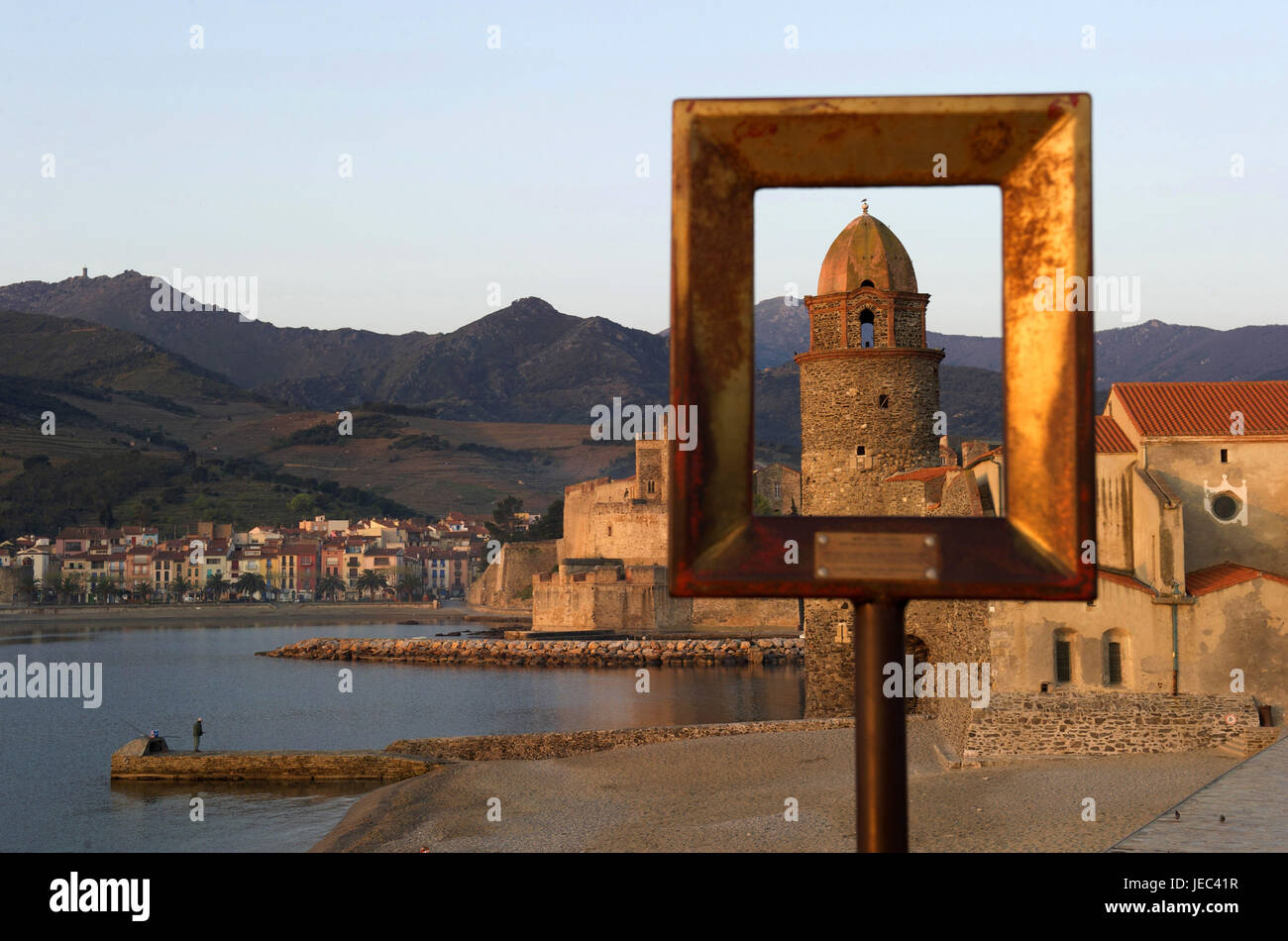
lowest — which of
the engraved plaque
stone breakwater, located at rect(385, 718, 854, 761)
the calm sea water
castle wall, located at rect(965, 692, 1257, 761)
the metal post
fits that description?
the calm sea water

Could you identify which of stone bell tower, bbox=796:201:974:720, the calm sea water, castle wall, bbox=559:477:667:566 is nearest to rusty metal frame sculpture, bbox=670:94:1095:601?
the calm sea water

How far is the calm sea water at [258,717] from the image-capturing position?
2302 cm

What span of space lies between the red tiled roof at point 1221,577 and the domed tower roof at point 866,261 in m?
8.20

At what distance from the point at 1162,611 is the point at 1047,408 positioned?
648 inches

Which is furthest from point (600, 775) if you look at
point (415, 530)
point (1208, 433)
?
point (415, 530)

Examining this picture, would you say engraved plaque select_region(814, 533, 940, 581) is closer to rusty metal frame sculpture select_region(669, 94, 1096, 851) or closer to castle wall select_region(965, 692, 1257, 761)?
rusty metal frame sculpture select_region(669, 94, 1096, 851)

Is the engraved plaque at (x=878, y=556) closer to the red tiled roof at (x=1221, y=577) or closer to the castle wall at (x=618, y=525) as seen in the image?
the red tiled roof at (x=1221, y=577)

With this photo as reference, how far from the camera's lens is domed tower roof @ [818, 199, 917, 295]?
24.3 meters

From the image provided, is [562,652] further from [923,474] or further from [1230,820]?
[1230,820]

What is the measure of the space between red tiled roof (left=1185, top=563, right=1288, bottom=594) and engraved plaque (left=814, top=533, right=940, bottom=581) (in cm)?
1670

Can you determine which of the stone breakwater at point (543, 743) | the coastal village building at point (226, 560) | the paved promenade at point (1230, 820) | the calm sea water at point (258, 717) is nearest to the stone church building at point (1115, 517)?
the paved promenade at point (1230, 820)

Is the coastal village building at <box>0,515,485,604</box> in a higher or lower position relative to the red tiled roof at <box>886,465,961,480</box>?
lower

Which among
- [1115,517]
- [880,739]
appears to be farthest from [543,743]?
[880,739]
